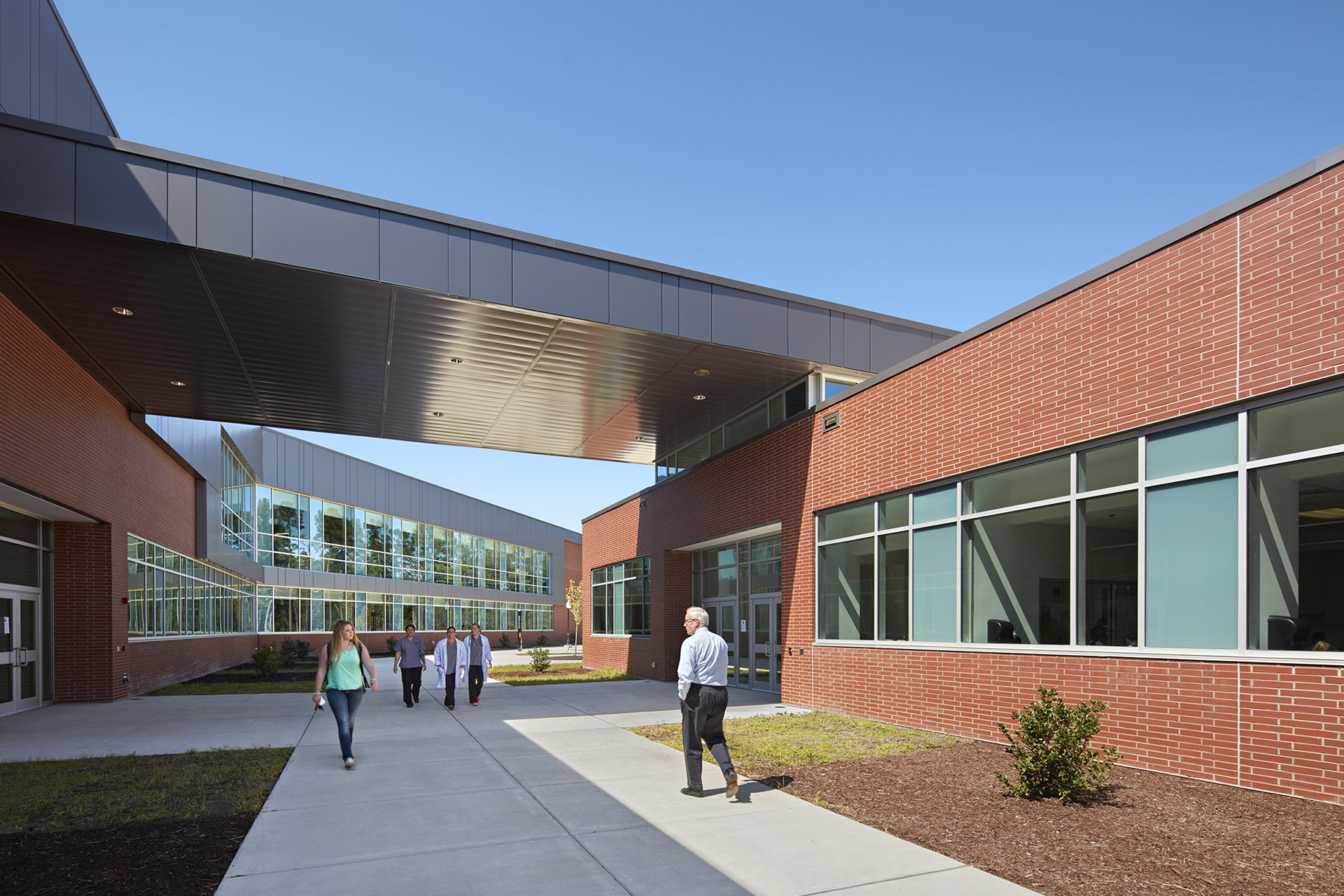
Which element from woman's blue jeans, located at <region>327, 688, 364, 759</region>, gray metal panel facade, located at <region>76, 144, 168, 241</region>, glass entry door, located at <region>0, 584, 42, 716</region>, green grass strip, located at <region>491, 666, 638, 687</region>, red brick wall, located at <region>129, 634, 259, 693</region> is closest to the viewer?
woman's blue jeans, located at <region>327, 688, 364, 759</region>

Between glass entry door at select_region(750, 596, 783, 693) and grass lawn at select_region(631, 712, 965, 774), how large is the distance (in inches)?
175

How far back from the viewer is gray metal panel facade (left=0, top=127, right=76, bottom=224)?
11070mm

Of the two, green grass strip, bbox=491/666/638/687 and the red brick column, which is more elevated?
the red brick column

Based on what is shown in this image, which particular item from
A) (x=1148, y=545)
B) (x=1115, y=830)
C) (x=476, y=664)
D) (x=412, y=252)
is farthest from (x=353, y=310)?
(x=1115, y=830)

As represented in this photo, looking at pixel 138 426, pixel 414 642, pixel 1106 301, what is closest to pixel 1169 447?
pixel 1106 301

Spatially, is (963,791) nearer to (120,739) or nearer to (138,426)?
(120,739)

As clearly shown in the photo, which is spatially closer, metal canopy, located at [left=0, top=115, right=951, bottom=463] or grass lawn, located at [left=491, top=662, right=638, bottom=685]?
metal canopy, located at [left=0, top=115, right=951, bottom=463]

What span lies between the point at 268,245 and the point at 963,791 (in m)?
11.1

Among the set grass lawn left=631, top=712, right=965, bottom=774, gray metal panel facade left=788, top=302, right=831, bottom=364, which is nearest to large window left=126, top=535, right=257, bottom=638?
grass lawn left=631, top=712, right=965, bottom=774

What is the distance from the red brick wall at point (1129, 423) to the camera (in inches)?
309

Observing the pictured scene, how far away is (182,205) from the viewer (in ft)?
39.5

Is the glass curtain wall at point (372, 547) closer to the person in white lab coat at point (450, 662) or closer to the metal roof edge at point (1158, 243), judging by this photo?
the person in white lab coat at point (450, 662)

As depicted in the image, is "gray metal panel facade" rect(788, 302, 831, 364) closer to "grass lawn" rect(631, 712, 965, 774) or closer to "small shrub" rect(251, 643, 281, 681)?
"grass lawn" rect(631, 712, 965, 774)

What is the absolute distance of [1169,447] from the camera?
9.34 meters
